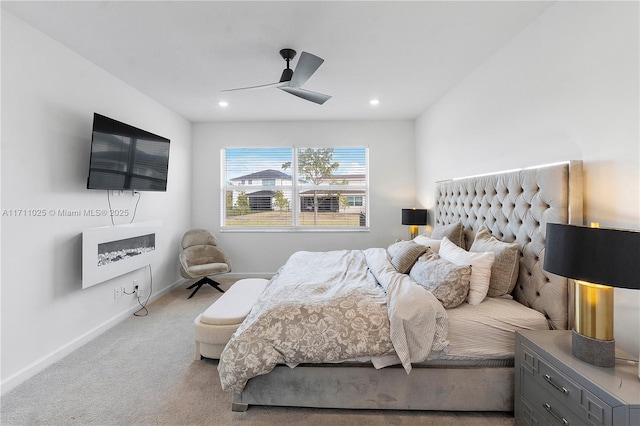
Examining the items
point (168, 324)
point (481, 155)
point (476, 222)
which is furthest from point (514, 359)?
point (168, 324)

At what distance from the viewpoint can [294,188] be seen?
4.98 metres

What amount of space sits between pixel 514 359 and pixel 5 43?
4068 mm

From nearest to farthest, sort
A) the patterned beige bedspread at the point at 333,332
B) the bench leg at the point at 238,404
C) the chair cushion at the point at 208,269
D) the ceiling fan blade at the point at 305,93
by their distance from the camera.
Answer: the patterned beige bedspread at the point at 333,332
the bench leg at the point at 238,404
the ceiling fan blade at the point at 305,93
the chair cushion at the point at 208,269

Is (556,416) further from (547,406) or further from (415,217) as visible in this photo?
(415,217)

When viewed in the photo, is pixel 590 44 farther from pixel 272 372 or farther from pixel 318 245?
pixel 318 245

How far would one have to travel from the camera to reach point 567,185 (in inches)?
72.0

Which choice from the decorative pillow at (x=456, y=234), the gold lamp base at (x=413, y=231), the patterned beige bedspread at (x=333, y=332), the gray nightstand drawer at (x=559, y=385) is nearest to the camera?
the gray nightstand drawer at (x=559, y=385)

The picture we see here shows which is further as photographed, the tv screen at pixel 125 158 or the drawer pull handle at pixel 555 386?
the tv screen at pixel 125 158

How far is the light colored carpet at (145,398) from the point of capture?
1823mm

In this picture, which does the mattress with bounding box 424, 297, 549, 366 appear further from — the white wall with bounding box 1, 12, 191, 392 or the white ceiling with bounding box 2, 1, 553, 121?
the white wall with bounding box 1, 12, 191, 392

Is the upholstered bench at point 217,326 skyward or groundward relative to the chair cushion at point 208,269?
groundward

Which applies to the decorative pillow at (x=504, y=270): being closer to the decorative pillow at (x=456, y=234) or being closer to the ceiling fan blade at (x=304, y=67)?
the decorative pillow at (x=456, y=234)

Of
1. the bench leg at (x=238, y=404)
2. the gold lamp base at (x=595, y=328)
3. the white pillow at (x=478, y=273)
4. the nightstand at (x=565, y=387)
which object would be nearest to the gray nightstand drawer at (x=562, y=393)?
the nightstand at (x=565, y=387)

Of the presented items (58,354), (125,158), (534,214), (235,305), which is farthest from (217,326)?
(534,214)
